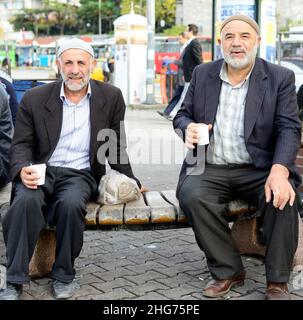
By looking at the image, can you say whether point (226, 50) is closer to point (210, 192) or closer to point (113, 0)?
point (210, 192)

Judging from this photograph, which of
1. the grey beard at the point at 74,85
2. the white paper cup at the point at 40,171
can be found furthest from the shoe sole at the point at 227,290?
the grey beard at the point at 74,85

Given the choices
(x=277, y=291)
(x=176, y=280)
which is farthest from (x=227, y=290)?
(x=176, y=280)

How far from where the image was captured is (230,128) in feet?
12.7

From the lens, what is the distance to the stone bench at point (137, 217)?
3801 millimetres

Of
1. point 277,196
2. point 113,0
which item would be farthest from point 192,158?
point 113,0

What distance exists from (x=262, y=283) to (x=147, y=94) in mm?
12676

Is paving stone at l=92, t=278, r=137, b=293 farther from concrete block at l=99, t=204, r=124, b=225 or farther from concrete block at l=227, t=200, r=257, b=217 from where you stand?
concrete block at l=227, t=200, r=257, b=217

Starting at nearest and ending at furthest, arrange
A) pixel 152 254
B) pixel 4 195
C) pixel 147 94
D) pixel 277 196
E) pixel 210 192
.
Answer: pixel 277 196, pixel 210 192, pixel 4 195, pixel 152 254, pixel 147 94

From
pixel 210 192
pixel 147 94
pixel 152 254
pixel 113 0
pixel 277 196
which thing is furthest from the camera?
pixel 113 0

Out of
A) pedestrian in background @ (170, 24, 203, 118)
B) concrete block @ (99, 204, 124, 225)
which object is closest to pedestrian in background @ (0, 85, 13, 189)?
concrete block @ (99, 204, 124, 225)

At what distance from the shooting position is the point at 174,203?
156 inches

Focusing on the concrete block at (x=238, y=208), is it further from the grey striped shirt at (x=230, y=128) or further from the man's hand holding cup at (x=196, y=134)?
the man's hand holding cup at (x=196, y=134)

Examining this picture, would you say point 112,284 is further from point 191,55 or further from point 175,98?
point 175,98

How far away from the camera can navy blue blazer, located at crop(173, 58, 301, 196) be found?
372cm
